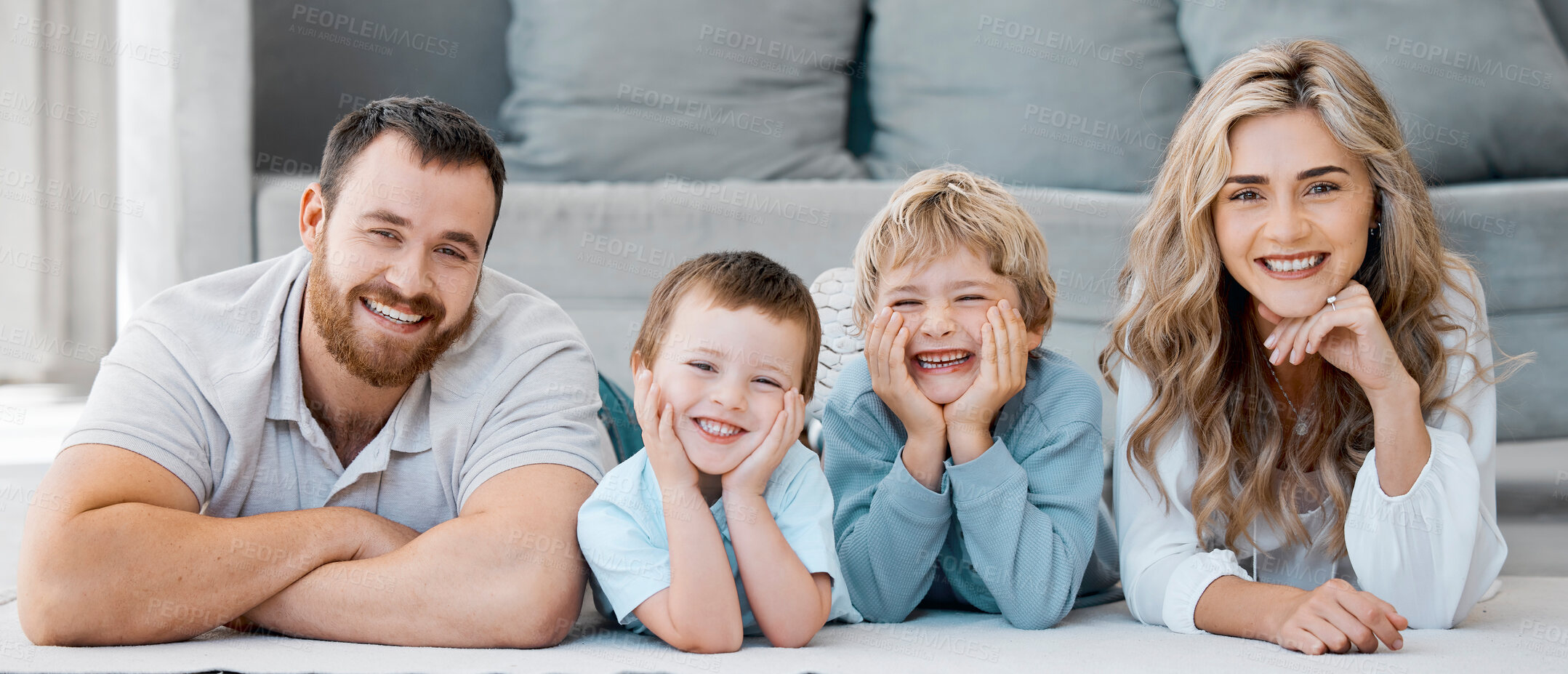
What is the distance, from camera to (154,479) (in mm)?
1111

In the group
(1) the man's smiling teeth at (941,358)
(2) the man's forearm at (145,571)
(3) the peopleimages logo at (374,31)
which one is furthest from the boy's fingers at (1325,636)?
(3) the peopleimages logo at (374,31)

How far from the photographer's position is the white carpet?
99 cm

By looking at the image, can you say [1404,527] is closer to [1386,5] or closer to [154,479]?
[154,479]

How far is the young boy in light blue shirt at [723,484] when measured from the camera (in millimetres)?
1087

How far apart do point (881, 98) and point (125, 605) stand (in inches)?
77.2

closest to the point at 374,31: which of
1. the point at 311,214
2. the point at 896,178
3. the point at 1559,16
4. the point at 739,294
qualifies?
the point at 896,178

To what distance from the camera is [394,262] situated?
1247 mm

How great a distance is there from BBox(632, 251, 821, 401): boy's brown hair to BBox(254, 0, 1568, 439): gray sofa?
91cm

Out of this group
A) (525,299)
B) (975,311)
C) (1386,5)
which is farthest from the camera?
(1386,5)

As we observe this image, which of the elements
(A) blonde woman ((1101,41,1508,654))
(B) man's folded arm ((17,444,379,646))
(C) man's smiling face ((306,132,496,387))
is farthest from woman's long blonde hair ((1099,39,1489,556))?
(B) man's folded arm ((17,444,379,646))

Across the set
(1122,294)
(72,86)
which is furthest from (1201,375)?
(72,86)

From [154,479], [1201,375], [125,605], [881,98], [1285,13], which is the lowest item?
[125,605]

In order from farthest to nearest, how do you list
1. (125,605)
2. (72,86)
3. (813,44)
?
1. (72,86)
2. (813,44)
3. (125,605)

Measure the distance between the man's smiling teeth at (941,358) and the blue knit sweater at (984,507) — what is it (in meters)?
0.09
